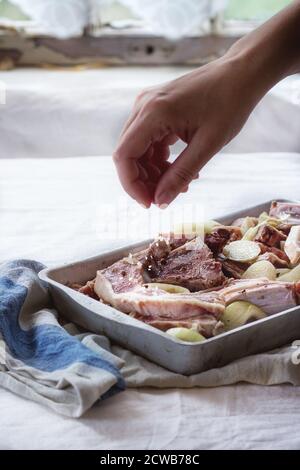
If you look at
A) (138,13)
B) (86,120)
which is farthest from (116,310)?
(138,13)

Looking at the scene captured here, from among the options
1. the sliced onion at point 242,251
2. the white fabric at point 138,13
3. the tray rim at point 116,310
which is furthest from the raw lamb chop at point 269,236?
the white fabric at point 138,13

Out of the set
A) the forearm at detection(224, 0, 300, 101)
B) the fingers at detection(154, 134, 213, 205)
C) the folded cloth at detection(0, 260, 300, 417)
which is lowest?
the folded cloth at detection(0, 260, 300, 417)

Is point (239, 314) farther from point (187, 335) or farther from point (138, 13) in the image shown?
point (138, 13)

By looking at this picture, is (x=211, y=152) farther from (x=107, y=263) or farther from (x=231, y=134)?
(x=107, y=263)

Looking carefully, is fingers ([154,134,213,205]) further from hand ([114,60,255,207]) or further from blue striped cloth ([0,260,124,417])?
blue striped cloth ([0,260,124,417])

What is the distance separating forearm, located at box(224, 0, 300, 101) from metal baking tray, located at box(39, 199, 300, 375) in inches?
13.4

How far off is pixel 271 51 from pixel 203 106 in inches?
5.5

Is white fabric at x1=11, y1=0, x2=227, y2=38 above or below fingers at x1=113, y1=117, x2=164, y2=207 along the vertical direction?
above

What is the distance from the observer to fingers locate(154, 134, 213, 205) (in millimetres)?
1028

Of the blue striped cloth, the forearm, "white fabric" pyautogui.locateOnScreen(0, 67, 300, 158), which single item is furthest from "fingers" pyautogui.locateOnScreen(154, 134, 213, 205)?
"white fabric" pyautogui.locateOnScreen(0, 67, 300, 158)

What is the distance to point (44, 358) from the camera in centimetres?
93

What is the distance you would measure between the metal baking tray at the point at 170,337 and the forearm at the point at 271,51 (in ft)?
1.12

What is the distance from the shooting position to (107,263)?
3.73 ft
